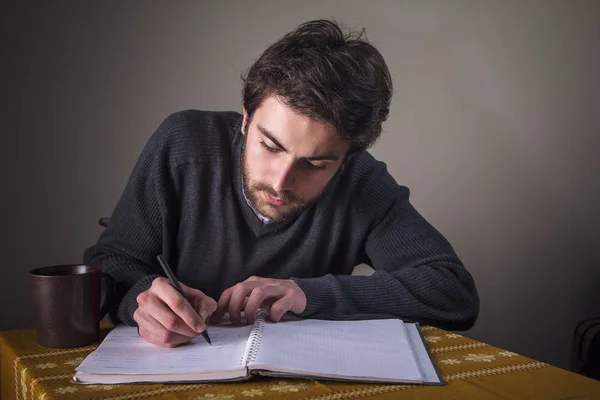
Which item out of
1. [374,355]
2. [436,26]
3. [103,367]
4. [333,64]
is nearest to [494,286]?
[436,26]

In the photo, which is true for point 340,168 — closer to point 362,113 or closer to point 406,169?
point 362,113

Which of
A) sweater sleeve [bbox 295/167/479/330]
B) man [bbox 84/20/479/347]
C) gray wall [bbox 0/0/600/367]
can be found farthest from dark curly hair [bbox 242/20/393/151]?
gray wall [bbox 0/0/600/367]

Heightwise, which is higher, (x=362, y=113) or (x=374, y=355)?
(x=362, y=113)

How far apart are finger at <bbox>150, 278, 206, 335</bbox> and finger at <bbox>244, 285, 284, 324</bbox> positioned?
0.43ft

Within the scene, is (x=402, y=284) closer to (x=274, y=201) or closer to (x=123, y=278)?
(x=274, y=201)

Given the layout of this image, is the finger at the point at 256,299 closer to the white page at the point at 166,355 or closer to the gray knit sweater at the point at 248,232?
the white page at the point at 166,355

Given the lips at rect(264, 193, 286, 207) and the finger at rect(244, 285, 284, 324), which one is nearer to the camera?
the finger at rect(244, 285, 284, 324)

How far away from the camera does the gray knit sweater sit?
126 centimetres

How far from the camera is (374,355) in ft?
2.94

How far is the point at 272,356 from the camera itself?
835 mm

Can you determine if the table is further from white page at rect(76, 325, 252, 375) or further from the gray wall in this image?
the gray wall

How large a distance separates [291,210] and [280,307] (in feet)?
1.11

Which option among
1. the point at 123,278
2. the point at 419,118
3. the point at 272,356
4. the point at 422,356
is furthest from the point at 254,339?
the point at 419,118

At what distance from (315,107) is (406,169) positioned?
1222 millimetres
